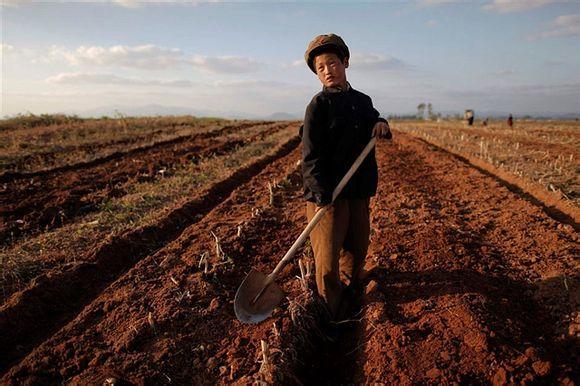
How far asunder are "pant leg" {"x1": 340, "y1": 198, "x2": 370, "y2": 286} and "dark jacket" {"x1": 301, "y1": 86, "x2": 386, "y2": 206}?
132 millimetres

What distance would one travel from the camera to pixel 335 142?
304 centimetres

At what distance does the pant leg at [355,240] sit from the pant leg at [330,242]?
0.37ft

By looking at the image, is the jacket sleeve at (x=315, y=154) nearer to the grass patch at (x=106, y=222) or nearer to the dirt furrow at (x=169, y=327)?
the dirt furrow at (x=169, y=327)

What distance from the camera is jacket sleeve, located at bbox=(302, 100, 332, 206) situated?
2.90 m

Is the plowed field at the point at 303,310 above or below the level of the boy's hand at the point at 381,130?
below

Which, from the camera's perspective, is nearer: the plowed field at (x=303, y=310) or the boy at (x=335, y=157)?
the plowed field at (x=303, y=310)

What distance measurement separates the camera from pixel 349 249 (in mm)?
3396

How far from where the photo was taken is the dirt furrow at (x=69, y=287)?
3459mm

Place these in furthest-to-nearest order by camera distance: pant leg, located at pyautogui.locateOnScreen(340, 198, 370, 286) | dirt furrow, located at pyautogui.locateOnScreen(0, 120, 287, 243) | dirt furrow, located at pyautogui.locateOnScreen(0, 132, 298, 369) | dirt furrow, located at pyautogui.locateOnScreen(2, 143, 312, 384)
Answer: dirt furrow, located at pyautogui.locateOnScreen(0, 120, 287, 243) → dirt furrow, located at pyautogui.locateOnScreen(0, 132, 298, 369) → pant leg, located at pyautogui.locateOnScreen(340, 198, 370, 286) → dirt furrow, located at pyautogui.locateOnScreen(2, 143, 312, 384)

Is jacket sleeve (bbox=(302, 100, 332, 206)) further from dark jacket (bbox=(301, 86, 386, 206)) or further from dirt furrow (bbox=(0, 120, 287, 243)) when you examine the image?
dirt furrow (bbox=(0, 120, 287, 243))

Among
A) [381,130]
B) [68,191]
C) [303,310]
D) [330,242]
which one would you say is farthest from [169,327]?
[68,191]

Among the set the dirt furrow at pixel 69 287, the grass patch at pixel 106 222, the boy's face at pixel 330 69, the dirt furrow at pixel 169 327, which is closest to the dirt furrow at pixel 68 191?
the grass patch at pixel 106 222

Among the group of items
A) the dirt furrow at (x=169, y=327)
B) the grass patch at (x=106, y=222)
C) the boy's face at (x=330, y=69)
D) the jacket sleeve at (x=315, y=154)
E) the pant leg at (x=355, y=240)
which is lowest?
the dirt furrow at (x=169, y=327)

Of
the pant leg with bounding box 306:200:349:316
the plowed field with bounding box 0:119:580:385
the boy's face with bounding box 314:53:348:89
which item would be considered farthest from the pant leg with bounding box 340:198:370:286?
the boy's face with bounding box 314:53:348:89
